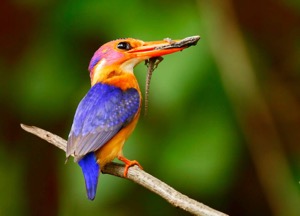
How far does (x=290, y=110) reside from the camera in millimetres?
1908

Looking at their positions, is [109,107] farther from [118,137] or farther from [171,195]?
[171,195]

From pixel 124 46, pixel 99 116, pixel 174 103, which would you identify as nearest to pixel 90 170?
pixel 99 116

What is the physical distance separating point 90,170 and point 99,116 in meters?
0.09

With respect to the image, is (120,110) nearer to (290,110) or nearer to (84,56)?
(84,56)

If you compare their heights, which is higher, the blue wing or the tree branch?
the blue wing

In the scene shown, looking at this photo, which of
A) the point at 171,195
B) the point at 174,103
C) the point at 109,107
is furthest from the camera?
the point at 174,103

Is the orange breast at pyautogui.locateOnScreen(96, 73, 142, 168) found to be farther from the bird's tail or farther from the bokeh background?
the bokeh background

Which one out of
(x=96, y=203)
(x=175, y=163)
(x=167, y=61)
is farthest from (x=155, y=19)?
(x=96, y=203)

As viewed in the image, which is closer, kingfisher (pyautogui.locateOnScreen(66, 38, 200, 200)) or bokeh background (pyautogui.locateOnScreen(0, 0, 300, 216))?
kingfisher (pyautogui.locateOnScreen(66, 38, 200, 200))

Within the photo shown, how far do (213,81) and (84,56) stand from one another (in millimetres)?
316

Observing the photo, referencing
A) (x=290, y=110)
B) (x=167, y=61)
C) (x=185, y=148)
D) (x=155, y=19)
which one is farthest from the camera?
(x=290, y=110)

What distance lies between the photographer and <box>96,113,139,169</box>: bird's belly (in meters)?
1.09

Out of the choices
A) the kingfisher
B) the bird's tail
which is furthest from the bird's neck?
the bird's tail

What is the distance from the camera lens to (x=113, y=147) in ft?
3.62
